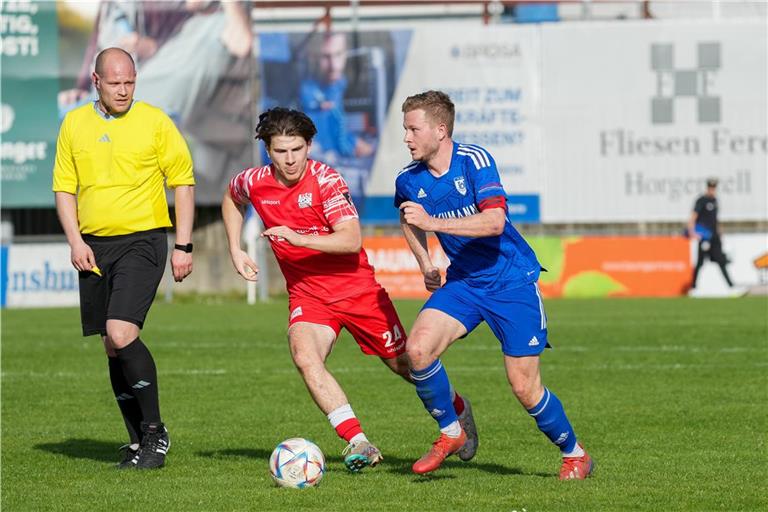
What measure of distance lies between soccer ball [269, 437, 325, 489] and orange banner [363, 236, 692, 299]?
20281 millimetres

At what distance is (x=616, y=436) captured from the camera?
30.7 feet

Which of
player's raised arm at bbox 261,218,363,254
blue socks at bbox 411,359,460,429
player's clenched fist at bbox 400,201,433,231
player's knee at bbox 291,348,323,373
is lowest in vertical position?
blue socks at bbox 411,359,460,429

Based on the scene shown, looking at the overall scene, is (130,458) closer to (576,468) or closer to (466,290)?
(466,290)

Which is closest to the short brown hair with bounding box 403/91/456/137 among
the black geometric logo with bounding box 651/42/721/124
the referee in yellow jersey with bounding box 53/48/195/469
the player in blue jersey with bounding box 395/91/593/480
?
the player in blue jersey with bounding box 395/91/593/480

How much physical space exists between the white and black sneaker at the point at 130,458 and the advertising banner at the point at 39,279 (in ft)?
62.5

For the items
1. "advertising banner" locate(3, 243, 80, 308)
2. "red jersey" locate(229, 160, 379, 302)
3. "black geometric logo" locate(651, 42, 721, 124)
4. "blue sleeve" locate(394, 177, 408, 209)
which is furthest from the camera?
"black geometric logo" locate(651, 42, 721, 124)

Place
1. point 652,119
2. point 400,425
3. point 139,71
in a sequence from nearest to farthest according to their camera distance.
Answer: point 400,425, point 139,71, point 652,119

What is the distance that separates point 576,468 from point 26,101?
1028 inches

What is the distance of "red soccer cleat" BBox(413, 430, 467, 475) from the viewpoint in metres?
7.57

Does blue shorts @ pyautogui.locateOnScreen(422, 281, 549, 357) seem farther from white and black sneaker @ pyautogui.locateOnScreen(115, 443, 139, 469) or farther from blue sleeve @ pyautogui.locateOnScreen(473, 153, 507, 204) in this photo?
white and black sneaker @ pyautogui.locateOnScreen(115, 443, 139, 469)

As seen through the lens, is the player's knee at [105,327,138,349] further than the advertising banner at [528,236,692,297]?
No

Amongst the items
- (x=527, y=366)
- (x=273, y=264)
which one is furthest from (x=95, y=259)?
(x=273, y=264)

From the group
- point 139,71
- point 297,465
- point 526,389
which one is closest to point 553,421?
point 526,389

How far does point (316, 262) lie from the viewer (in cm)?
813
